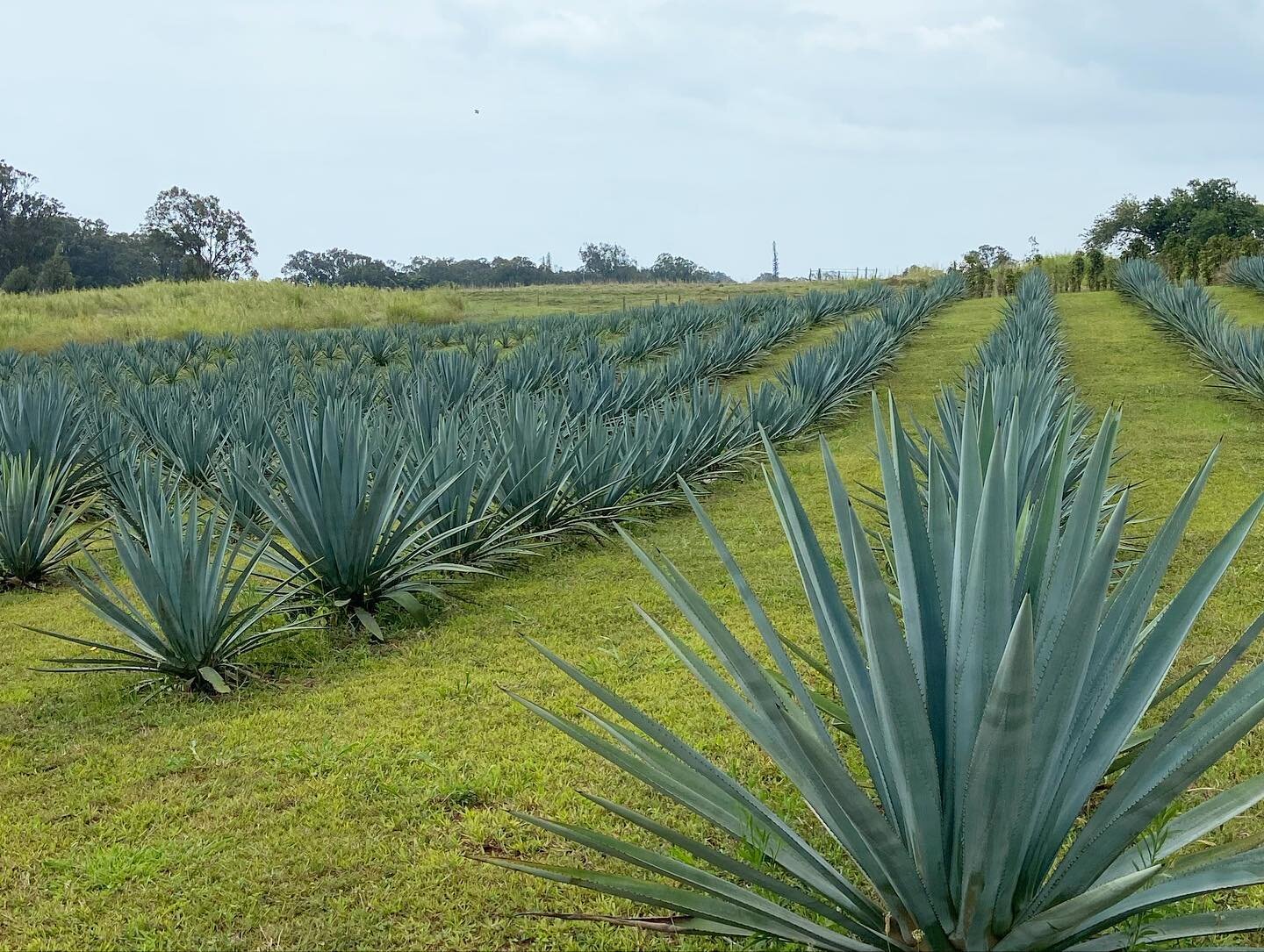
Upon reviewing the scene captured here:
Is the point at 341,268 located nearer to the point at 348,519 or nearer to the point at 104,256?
the point at 104,256

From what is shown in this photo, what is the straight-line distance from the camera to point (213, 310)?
90.1ft

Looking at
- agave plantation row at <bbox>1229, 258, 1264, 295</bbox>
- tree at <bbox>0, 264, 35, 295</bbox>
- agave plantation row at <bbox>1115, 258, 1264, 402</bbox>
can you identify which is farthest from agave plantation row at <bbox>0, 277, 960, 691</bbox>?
tree at <bbox>0, 264, 35, 295</bbox>

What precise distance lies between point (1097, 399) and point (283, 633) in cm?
1076

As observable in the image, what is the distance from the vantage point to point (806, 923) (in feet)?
6.25

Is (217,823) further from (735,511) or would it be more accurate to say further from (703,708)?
(735,511)

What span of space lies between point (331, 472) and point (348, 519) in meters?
0.23

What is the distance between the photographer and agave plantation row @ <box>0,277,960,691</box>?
416cm

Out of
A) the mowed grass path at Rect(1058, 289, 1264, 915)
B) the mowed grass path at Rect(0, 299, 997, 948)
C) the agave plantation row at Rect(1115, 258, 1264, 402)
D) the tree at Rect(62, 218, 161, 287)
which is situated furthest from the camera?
the tree at Rect(62, 218, 161, 287)

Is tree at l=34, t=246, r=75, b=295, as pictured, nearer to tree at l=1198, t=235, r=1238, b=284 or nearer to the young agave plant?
tree at l=1198, t=235, r=1238, b=284

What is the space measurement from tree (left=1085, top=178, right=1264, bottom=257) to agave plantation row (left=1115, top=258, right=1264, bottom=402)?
2515cm

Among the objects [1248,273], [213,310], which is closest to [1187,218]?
[1248,273]

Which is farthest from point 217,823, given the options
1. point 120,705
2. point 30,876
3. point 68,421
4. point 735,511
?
point 68,421

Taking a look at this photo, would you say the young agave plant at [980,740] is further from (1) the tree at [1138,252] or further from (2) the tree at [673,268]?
(2) the tree at [673,268]

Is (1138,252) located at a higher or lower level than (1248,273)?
higher
